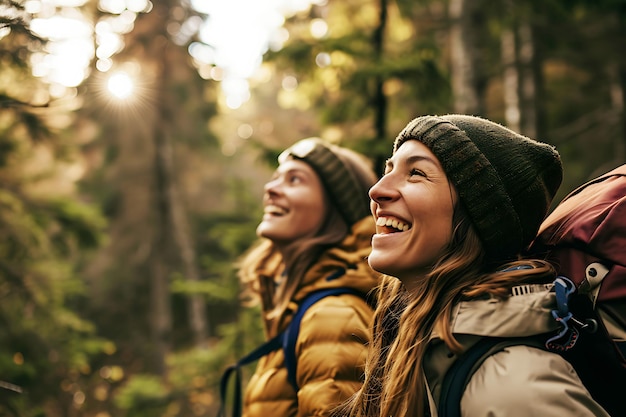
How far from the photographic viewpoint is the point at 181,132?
18.8m

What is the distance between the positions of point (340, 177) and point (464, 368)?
187cm

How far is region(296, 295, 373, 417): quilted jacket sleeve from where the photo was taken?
2.56m

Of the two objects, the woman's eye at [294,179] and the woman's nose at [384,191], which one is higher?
the woman's nose at [384,191]

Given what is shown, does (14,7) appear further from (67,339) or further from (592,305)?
(67,339)

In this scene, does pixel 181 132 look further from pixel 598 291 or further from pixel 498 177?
pixel 598 291

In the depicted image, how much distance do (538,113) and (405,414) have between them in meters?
8.36

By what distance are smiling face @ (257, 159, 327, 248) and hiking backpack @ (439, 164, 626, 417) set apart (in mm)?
1716

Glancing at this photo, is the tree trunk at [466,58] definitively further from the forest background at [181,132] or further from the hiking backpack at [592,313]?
the hiking backpack at [592,313]

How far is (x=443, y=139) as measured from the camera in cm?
196

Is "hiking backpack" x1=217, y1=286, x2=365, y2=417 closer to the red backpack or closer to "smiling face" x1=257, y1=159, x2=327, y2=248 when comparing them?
"smiling face" x1=257, y1=159, x2=327, y2=248

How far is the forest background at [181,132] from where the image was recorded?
6.18 meters

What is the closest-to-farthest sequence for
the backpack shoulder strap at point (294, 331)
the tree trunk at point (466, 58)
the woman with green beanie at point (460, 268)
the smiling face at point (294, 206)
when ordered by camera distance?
1. the woman with green beanie at point (460, 268)
2. the backpack shoulder strap at point (294, 331)
3. the smiling face at point (294, 206)
4. the tree trunk at point (466, 58)

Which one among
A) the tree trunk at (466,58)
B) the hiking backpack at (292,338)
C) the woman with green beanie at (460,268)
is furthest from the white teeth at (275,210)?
the tree trunk at (466,58)

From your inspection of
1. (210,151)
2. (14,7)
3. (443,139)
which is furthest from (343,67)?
(210,151)
